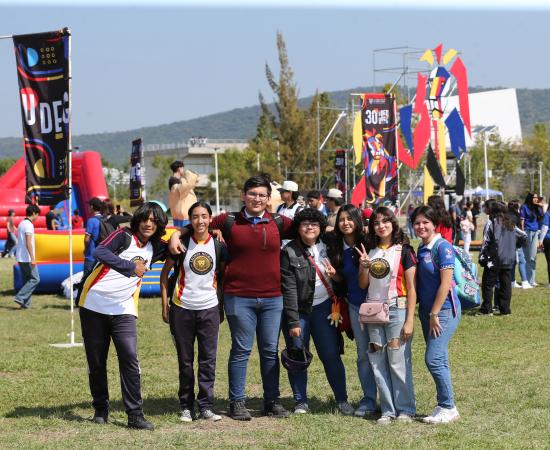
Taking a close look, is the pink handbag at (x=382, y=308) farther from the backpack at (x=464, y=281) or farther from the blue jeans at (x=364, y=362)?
the backpack at (x=464, y=281)

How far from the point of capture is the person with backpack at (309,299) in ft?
23.6

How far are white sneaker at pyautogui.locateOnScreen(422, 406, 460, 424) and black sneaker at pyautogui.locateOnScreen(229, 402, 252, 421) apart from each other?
133cm

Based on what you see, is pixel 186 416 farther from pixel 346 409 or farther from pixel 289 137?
pixel 289 137

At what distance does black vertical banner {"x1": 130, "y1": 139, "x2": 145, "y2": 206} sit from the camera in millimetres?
26812

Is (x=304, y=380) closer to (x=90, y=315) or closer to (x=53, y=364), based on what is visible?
(x=90, y=315)

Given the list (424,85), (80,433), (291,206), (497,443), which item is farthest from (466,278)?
(424,85)

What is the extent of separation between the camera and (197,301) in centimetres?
706

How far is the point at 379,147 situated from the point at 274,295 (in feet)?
68.1

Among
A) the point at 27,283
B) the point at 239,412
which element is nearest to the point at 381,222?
the point at 239,412

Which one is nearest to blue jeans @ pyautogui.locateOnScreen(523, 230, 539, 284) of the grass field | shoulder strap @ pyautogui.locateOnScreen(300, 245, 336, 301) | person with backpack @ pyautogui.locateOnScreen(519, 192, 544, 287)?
person with backpack @ pyautogui.locateOnScreen(519, 192, 544, 287)

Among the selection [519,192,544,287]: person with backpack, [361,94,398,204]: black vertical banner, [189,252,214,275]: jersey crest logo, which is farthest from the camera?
[361,94,398,204]: black vertical banner

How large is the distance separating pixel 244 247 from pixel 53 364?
398 centimetres

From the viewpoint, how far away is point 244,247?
276 inches

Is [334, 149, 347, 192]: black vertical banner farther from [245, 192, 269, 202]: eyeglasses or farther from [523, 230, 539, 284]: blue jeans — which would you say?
[245, 192, 269, 202]: eyeglasses
